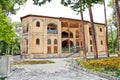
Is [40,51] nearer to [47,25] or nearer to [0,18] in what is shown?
[47,25]

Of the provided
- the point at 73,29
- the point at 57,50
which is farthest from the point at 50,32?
the point at 73,29

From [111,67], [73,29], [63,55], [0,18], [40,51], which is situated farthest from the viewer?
[73,29]

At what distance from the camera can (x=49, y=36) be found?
38531 mm

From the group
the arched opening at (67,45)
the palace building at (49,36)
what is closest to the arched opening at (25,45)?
the palace building at (49,36)

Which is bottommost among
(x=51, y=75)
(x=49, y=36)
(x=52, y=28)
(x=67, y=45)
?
(x=51, y=75)

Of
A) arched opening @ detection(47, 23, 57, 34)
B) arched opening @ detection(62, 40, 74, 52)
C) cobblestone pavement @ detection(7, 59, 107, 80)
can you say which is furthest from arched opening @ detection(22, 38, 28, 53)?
cobblestone pavement @ detection(7, 59, 107, 80)

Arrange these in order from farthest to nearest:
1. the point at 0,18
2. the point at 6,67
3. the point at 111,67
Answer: the point at 0,18
the point at 111,67
the point at 6,67

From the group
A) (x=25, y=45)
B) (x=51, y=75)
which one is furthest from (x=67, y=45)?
(x=51, y=75)

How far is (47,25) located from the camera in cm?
3878

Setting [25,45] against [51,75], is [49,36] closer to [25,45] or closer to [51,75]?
[25,45]

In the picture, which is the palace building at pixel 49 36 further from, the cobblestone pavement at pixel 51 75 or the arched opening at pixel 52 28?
the cobblestone pavement at pixel 51 75

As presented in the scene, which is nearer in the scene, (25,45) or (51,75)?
(51,75)

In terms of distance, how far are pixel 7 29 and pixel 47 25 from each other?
84.3 ft

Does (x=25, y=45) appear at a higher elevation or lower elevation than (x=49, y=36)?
lower
